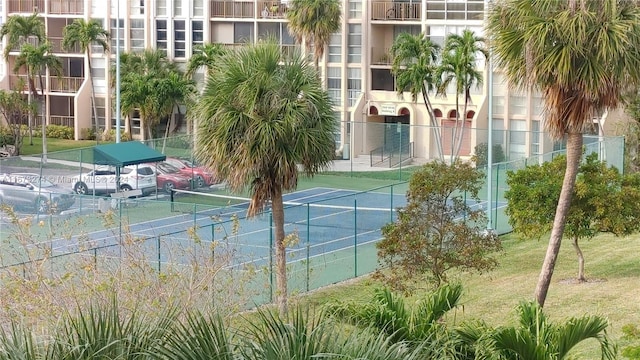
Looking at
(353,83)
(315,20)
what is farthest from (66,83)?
(315,20)

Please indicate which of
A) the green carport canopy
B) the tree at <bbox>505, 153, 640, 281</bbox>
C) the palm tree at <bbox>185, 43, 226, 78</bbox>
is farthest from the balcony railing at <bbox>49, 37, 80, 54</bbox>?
the tree at <bbox>505, 153, 640, 281</bbox>

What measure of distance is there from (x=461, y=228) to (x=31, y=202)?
18.5 meters

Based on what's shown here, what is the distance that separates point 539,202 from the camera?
31.1 meters

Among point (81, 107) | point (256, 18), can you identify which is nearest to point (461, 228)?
point (256, 18)

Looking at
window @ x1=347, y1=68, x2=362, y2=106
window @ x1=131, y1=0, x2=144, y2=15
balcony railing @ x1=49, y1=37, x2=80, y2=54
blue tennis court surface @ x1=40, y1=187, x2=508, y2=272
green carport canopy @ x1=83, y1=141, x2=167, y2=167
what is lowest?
blue tennis court surface @ x1=40, y1=187, x2=508, y2=272

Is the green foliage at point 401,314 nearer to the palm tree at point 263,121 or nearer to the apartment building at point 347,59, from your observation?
the palm tree at point 263,121

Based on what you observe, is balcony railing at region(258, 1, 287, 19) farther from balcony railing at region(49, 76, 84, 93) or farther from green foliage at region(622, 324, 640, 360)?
green foliage at region(622, 324, 640, 360)

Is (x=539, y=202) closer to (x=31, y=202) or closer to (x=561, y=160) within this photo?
(x=561, y=160)

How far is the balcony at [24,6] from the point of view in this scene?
242 ft

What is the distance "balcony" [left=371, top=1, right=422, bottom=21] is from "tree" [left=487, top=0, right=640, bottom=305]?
134ft

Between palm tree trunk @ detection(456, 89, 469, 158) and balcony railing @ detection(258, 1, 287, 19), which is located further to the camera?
balcony railing @ detection(258, 1, 287, 19)

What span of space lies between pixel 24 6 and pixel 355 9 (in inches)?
831

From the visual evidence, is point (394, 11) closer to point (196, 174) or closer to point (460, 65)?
point (460, 65)

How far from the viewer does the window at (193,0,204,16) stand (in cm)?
6881
